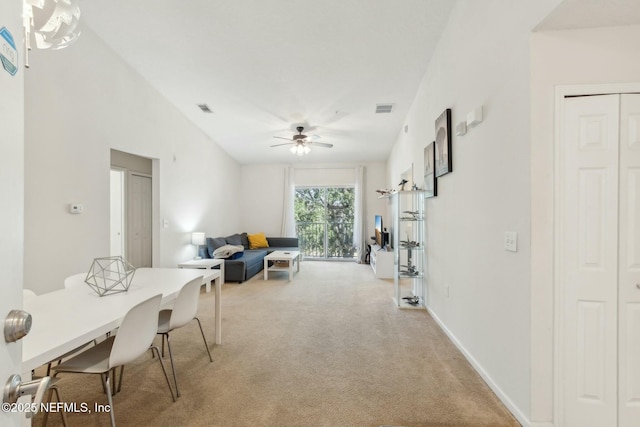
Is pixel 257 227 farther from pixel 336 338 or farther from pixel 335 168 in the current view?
pixel 336 338

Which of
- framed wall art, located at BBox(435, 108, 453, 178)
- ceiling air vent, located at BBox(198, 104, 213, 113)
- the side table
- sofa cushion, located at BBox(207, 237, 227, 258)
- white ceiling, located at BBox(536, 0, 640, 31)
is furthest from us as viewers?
sofa cushion, located at BBox(207, 237, 227, 258)

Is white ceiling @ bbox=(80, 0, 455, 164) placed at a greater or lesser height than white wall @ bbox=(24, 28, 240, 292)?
greater

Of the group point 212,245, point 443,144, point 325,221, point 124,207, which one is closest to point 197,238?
point 212,245

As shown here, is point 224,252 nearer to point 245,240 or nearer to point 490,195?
point 245,240

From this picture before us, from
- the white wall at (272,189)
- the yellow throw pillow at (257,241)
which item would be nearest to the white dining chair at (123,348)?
the yellow throw pillow at (257,241)

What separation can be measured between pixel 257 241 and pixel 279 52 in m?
4.78

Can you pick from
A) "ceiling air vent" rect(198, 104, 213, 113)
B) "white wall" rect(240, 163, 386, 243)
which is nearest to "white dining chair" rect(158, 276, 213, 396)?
"ceiling air vent" rect(198, 104, 213, 113)

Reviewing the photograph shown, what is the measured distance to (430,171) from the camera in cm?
340

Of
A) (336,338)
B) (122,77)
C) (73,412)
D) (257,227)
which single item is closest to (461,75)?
(336,338)

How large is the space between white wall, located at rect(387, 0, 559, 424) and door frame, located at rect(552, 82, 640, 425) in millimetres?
137

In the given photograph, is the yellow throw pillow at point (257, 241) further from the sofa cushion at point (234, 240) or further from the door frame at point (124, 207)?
the door frame at point (124, 207)

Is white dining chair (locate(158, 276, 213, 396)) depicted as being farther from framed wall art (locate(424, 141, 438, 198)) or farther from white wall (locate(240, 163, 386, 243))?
white wall (locate(240, 163, 386, 243))

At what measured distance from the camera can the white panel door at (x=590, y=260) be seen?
1.57 meters

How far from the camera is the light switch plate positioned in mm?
1741
